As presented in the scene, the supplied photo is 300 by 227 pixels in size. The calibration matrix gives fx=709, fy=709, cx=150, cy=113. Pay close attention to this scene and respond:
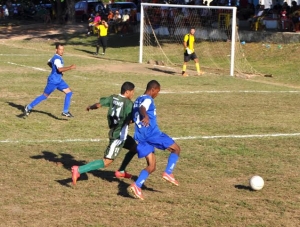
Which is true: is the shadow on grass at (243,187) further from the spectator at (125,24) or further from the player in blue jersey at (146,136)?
the spectator at (125,24)

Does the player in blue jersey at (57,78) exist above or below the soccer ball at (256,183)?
above

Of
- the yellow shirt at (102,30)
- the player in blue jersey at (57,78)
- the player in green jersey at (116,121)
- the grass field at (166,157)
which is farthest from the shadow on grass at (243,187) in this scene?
the yellow shirt at (102,30)

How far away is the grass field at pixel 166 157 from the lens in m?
9.62

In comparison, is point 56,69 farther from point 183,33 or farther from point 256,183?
point 183,33

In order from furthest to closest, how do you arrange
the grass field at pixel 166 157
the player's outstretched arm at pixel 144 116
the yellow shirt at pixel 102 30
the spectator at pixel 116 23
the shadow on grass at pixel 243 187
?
the spectator at pixel 116 23 → the yellow shirt at pixel 102 30 → the shadow on grass at pixel 243 187 → the player's outstretched arm at pixel 144 116 → the grass field at pixel 166 157

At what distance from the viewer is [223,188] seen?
432 inches

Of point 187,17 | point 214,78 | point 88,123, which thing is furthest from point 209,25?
point 88,123

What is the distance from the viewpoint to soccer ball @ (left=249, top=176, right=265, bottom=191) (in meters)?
10.6

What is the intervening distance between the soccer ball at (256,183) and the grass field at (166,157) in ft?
0.32

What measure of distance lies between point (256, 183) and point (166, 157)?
9.24 ft

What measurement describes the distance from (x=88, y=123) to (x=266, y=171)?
18.1 feet

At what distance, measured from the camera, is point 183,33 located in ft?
116

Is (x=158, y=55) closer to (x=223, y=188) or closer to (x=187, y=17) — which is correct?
(x=187, y=17)

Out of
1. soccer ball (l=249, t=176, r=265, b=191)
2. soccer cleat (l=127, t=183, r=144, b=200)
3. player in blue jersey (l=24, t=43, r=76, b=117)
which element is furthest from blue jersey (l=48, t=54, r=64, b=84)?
soccer ball (l=249, t=176, r=265, b=191)
